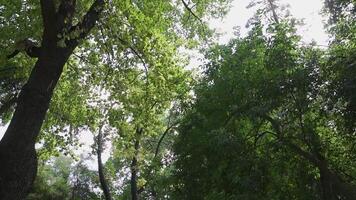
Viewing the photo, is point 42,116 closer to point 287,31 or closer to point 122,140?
point 122,140

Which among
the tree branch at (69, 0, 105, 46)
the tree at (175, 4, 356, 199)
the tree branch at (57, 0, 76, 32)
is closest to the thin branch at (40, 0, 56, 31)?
the tree branch at (57, 0, 76, 32)

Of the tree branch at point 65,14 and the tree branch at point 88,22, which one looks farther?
the tree branch at point 88,22

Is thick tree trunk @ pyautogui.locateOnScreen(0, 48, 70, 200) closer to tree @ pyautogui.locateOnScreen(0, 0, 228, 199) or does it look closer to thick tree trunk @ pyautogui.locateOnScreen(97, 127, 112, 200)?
tree @ pyautogui.locateOnScreen(0, 0, 228, 199)

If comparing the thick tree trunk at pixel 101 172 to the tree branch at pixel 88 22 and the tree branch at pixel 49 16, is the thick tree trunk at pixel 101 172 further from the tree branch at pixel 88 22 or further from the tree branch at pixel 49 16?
the tree branch at pixel 49 16

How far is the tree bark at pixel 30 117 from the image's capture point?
580 cm

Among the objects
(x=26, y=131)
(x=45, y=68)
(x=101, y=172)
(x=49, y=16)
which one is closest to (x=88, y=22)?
(x=49, y=16)

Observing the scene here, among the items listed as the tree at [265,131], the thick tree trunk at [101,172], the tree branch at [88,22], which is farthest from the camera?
the thick tree trunk at [101,172]

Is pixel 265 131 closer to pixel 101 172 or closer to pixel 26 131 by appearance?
pixel 26 131

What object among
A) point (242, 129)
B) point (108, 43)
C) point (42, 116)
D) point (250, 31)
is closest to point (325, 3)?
point (250, 31)

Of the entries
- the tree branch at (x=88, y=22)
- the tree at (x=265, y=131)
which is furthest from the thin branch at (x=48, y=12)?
the tree at (x=265, y=131)

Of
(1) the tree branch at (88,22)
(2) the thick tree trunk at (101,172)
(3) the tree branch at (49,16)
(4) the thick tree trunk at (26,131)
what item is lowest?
(4) the thick tree trunk at (26,131)

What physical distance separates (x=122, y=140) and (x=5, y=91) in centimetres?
1104

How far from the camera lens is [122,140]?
38.7ft

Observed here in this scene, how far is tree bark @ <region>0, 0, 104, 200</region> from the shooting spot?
580cm
